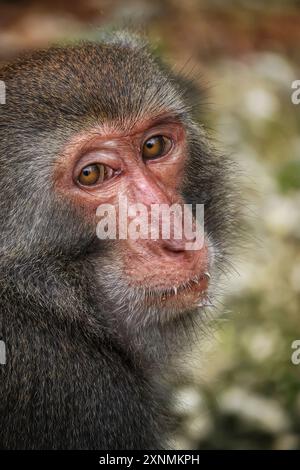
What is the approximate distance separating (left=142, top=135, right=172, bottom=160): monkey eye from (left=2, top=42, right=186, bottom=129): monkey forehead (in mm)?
120

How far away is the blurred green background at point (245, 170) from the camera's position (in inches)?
219

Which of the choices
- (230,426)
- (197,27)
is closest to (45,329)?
(230,426)

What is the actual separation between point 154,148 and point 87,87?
1.38ft

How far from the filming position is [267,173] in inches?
269

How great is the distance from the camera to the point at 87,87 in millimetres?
4062

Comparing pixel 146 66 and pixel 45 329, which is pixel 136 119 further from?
pixel 45 329

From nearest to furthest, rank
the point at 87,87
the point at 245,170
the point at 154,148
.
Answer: the point at 87,87 → the point at 154,148 → the point at 245,170

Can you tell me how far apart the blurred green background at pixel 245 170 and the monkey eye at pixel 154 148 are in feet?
2.17

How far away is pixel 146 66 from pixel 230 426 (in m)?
2.42

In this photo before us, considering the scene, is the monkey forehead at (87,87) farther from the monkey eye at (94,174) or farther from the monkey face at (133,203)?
the monkey eye at (94,174)

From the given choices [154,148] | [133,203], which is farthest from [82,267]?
[154,148]

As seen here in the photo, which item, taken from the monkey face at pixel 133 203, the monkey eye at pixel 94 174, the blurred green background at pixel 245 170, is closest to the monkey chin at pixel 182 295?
the monkey face at pixel 133 203

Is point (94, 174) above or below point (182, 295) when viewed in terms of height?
above

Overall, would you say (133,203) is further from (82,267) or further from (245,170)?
(245,170)
